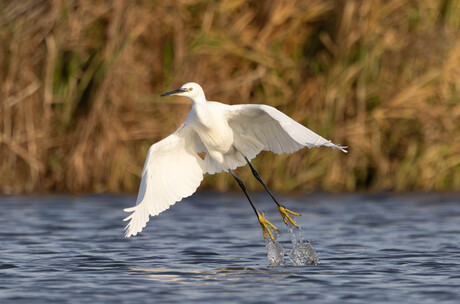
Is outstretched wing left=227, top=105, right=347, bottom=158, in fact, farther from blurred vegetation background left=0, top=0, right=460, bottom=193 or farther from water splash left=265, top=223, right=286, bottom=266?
blurred vegetation background left=0, top=0, right=460, bottom=193

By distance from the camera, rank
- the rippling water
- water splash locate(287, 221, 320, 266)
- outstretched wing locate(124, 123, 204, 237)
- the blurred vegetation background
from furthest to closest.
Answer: the blurred vegetation background
water splash locate(287, 221, 320, 266)
outstretched wing locate(124, 123, 204, 237)
the rippling water

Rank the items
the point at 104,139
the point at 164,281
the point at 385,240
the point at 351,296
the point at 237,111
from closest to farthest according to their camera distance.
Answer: the point at 351,296, the point at 164,281, the point at 237,111, the point at 385,240, the point at 104,139

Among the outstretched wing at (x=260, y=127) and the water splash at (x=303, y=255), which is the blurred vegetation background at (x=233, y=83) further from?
the water splash at (x=303, y=255)

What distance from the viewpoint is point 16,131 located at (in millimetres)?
11789

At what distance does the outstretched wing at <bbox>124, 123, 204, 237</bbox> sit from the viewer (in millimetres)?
7402

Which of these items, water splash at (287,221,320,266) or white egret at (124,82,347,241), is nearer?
white egret at (124,82,347,241)

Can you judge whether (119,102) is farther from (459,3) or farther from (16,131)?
(459,3)

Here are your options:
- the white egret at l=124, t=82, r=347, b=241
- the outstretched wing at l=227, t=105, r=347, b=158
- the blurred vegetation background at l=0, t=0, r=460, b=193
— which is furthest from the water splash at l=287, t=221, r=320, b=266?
the blurred vegetation background at l=0, t=0, r=460, b=193

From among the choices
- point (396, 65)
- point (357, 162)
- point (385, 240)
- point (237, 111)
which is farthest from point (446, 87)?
point (237, 111)

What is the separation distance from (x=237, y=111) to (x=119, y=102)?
4.62 meters

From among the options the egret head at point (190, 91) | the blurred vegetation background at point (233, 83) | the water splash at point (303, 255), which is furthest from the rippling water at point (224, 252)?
the egret head at point (190, 91)

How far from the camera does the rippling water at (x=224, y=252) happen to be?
6.38 meters

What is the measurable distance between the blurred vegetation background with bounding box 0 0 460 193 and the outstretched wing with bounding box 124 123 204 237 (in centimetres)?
403

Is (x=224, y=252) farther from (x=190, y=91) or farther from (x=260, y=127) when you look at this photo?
(x=190, y=91)
